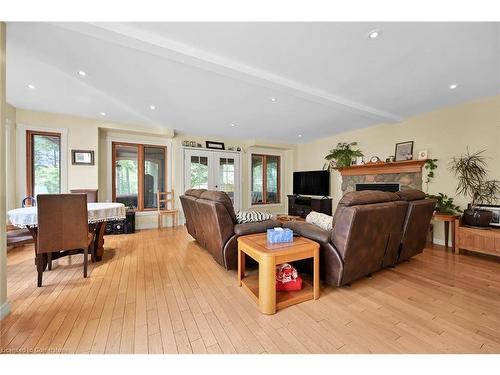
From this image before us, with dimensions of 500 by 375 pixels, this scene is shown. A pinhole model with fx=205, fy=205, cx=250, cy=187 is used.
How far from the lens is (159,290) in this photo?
2084 millimetres

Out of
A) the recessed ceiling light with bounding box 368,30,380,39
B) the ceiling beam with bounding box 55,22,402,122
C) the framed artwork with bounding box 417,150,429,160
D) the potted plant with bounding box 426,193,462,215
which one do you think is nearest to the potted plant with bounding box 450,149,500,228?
the potted plant with bounding box 426,193,462,215

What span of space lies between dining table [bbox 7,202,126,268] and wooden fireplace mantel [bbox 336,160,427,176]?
496 centimetres

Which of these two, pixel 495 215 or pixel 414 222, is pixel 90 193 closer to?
pixel 414 222

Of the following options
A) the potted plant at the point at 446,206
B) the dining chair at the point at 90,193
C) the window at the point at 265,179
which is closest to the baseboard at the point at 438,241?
the potted plant at the point at 446,206

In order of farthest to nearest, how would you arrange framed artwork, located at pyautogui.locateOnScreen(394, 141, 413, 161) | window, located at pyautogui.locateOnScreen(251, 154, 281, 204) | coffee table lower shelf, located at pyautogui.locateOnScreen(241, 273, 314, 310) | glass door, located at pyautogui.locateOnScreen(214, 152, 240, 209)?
1. window, located at pyautogui.locateOnScreen(251, 154, 281, 204)
2. glass door, located at pyautogui.locateOnScreen(214, 152, 240, 209)
3. framed artwork, located at pyautogui.locateOnScreen(394, 141, 413, 161)
4. coffee table lower shelf, located at pyautogui.locateOnScreen(241, 273, 314, 310)

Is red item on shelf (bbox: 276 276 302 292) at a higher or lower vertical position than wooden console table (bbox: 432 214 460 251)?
lower

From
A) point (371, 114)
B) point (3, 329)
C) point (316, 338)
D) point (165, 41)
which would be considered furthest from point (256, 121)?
point (3, 329)

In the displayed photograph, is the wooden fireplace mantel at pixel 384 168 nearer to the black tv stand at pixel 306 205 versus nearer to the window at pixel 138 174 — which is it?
the black tv stand at pixel 306 205

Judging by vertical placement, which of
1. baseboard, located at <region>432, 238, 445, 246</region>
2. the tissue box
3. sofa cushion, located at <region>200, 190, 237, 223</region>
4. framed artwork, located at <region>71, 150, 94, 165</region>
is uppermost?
framed artwork, located at <region>71, 150, 94, 165</region>

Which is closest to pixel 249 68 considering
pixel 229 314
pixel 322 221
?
pixel 322 221

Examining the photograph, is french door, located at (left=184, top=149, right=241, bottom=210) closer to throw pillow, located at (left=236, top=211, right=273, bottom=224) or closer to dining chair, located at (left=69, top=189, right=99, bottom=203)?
dining chair, located at (left=69, top=189, right=99, bottom=203)

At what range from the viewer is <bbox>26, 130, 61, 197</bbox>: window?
396 centimetres
